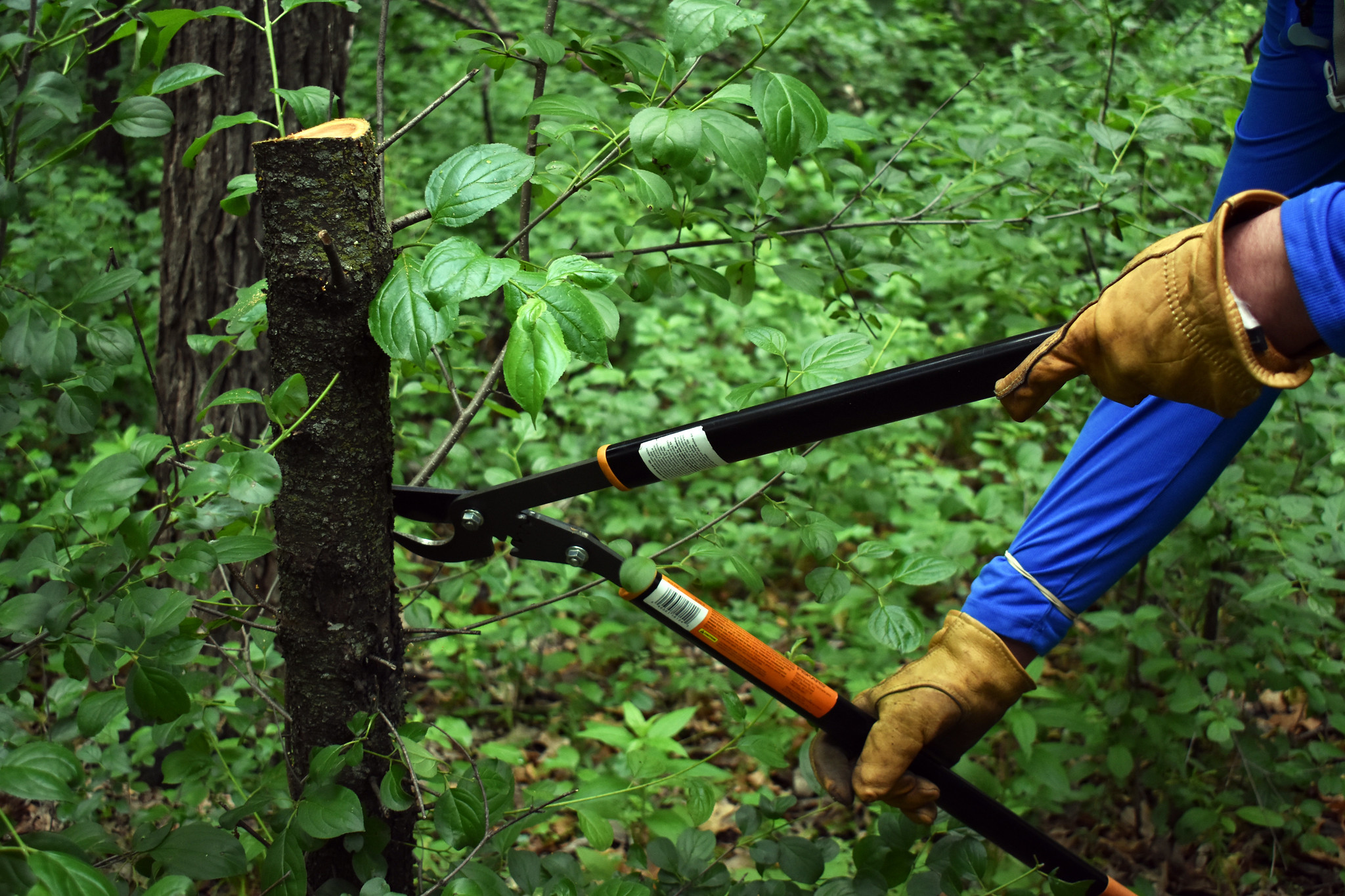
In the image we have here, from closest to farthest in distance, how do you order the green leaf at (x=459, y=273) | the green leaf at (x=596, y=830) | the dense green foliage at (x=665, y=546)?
the green leaf at (x=459, y=273) < the dense green foliage at (x=665, y=546) < the green leaf at (x=596, y=830)

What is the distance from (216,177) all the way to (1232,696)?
2930mm

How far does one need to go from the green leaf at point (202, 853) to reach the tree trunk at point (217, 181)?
1.23m

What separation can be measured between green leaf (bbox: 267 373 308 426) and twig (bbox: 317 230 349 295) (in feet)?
0.41

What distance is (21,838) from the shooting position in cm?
89

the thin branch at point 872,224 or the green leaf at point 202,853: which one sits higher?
the thin branch at point 872,224

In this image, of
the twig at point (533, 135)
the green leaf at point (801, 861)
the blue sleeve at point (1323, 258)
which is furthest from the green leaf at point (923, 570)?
the twig at point (533, 135)

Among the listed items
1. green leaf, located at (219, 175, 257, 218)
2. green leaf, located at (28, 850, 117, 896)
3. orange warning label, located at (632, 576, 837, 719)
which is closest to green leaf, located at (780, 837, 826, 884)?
orange warning label, located at (632, 576, 837, 719)

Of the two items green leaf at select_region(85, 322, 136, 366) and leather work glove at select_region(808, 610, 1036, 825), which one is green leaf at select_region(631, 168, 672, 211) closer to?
green leaf at select_region(85, 322, 136, 366)

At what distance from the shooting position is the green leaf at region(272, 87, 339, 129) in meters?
1.17

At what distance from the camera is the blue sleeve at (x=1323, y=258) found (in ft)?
3.42

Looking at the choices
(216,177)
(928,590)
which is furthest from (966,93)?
(216,177)

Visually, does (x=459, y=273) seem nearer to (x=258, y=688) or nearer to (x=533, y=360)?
(x=533, y=360)

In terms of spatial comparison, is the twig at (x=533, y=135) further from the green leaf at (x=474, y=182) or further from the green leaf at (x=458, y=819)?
the green leaf at (x=458, y=819)

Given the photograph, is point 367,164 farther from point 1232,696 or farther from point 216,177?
point 1232,696
